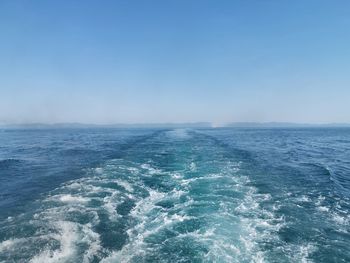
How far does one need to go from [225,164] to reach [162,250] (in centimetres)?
2706

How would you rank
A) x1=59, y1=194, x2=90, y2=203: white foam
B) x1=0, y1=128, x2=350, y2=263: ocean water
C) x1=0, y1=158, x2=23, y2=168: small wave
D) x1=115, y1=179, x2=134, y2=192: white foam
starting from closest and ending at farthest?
x1=0, y1=128, x2=350, y2=263: ocean water < x1=59, y1=194, x2=90, y2=203: white foam < x1=115, y1=179, x2=134, y2=192: white foam < x1=0, y1=158, x2=23, y2=168: small wave

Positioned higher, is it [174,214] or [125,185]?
[125,185]

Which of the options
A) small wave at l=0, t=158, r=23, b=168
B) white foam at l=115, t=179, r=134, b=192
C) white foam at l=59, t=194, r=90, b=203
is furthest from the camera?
small wave at l=0, t=158, r=23, b=168

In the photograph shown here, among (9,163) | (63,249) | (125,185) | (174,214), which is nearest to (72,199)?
(125,185)

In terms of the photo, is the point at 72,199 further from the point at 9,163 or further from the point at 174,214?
the point at 9,163

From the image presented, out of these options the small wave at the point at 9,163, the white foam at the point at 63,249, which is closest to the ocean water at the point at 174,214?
the white foam at the point at 63,249

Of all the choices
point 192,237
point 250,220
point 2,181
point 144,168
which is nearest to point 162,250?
point 192,237

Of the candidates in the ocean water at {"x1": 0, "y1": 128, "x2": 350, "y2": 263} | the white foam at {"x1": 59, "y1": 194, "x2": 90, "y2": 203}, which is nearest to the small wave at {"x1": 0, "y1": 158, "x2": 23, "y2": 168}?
the ocean water at {"x1": 0, "y1": 128, "x2": 350, "y2": 263}

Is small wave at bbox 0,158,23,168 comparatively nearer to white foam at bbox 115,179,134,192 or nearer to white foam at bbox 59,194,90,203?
white foam at bbox 115,179,134,192

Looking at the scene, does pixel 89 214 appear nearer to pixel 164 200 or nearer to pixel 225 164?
pixel 164 200

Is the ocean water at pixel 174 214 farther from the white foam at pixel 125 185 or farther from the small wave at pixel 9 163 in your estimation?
the small wave at pixel 9 163

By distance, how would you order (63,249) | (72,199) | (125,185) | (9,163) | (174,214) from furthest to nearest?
1. (9,163)
2. (125,185)
3. (72,199)
4. (174,214)
5. (63,249)

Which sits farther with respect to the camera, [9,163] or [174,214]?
[9,163]

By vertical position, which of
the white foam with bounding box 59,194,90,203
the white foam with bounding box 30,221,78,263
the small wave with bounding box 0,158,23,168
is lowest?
the white foam with bounding box 30,221,78,263
